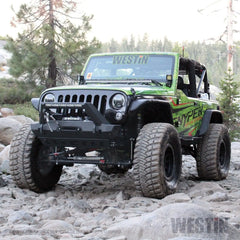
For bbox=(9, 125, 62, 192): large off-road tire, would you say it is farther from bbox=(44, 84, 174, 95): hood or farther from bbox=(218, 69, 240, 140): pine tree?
bbox=(218, 69, 240, 140): pine tree

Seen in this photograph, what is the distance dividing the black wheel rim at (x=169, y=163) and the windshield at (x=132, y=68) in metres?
1.28

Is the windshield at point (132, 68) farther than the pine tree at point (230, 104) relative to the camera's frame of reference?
No

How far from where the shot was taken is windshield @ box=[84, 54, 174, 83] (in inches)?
258

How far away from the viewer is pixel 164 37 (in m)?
119

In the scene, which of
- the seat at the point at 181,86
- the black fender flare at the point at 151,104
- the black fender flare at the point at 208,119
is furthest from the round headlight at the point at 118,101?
the black fender flare at the point at 208,119

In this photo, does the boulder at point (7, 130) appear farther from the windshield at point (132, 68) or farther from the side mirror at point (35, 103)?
the side mirror at point (35, 103)

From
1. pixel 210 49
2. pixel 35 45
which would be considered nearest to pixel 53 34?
pixel 35 45

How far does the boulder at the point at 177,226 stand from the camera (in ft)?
10.5

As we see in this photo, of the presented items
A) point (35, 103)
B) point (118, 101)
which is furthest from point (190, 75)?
point (35, 103)

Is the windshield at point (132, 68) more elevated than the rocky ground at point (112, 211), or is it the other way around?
the windshield at point (132, 68)

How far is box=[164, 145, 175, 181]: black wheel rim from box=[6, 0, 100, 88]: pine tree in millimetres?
15623

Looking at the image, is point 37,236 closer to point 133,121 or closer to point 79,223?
point 79,223

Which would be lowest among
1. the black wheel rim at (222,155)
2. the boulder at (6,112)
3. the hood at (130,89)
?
the boulder at (6,112)
